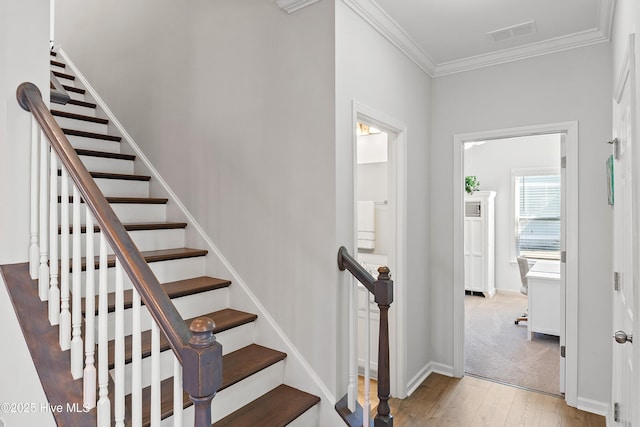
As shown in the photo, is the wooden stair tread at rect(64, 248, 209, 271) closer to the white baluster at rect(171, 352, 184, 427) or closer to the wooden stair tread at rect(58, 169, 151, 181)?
the wooden stair tread at rect(58, 169, 151, 181)

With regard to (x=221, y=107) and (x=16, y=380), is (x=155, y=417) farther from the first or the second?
(x=221, y=107)

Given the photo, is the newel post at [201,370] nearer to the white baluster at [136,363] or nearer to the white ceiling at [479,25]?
the white baluster at [136,363]

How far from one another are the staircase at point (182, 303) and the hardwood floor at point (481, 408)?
0.93 m

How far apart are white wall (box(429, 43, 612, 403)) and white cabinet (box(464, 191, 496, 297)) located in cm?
328

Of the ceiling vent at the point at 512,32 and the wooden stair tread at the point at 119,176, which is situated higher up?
the ceiling vent at the point at 512,32

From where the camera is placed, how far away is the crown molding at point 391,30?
7.85ft

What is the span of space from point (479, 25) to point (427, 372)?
2.88m

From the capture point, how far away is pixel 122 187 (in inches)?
118

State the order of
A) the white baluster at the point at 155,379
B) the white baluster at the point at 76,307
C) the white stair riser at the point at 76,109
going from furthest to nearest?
the white stair riser at the point at 76,109 → the white baluster at the point at 76,307 → the white baluster at the point at 155,379

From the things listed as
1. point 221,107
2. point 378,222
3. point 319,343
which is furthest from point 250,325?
point 378,222

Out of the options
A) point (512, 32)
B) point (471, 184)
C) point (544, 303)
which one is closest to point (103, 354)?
point (512, 32)

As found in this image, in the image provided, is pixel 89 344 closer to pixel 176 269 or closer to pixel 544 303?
pixel 176 269

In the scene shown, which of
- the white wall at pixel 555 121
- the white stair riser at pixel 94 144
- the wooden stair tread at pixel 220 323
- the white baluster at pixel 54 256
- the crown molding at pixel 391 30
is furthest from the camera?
the white stair riser at pixel 94 144

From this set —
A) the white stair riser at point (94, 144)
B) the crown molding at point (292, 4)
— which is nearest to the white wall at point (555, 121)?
the crown molding at point (292, 4)
